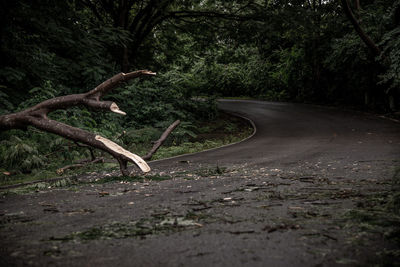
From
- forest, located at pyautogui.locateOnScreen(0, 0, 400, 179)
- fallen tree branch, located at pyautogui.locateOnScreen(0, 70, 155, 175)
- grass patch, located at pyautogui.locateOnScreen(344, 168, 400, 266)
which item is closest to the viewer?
grass patch, located at pyautogui.locateOnScreen(344, 168, 400, 266)

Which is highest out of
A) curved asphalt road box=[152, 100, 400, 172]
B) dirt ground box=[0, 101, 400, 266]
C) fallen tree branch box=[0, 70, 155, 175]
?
fallen tree branch box=[0, 70, 155, 175]

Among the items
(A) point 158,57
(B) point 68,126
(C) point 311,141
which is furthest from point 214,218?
(A) point 158,57

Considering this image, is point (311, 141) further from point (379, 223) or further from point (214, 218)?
point (214, 218)

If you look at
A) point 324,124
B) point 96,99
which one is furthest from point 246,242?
point 324,124

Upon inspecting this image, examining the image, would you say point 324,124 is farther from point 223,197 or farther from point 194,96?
point 223,197

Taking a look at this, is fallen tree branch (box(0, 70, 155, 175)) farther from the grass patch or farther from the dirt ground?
the grass patch

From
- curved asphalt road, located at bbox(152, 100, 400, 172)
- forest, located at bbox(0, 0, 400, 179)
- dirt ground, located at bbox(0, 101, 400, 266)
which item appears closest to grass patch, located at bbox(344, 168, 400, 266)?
dirt ground, located at bbox(0, 101, 400, 266)

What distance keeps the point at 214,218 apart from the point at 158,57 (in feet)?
70.9

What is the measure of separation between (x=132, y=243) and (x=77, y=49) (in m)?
12.3

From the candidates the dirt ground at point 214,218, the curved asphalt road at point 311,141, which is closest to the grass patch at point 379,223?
the dirt ground at point 214,218

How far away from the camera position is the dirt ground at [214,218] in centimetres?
258

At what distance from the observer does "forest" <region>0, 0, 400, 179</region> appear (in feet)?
35.4

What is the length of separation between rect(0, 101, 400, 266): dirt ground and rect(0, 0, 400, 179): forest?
393 cm

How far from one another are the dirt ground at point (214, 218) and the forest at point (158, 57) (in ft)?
12.9
